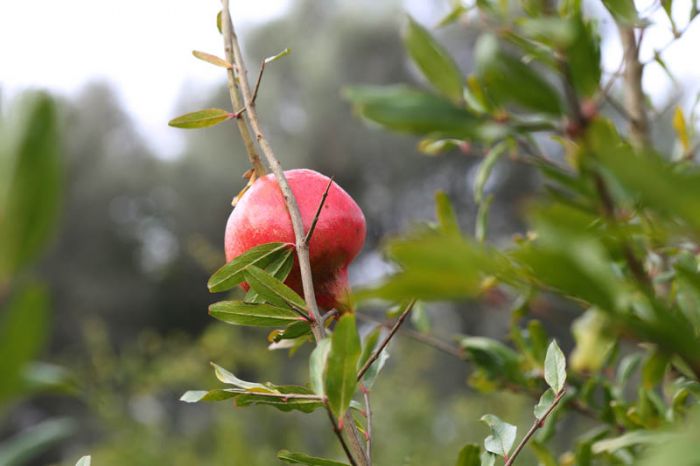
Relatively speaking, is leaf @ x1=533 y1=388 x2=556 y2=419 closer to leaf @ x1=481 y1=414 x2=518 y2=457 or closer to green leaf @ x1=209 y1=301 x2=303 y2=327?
leaf @ x1=481 y1=414 x2=518 y2=457

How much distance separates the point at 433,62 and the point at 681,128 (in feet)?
1.78

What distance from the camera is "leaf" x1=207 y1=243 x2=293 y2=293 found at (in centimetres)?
48

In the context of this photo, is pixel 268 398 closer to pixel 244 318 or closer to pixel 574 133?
pixel 244 318

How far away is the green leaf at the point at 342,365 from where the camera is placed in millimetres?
342

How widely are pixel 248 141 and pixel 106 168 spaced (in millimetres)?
9027

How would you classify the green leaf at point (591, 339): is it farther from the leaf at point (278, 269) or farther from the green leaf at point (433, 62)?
the leaf at point (278, 269)

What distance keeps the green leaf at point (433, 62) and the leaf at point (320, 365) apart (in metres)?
0.14

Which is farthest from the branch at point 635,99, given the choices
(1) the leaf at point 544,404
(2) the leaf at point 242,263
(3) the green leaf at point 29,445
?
(3) the green leaf at point 29,445

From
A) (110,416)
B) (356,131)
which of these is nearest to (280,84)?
(356,131)

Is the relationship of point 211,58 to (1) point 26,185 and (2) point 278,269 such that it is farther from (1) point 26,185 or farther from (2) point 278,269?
(1) point 26,185

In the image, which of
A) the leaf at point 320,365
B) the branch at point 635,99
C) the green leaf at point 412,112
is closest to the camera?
the green leaf at point 412,112

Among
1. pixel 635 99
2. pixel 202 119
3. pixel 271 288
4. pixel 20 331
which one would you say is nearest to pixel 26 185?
pixel 20 331

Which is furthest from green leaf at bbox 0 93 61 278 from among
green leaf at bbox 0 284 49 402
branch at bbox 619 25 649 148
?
branch at bbox 619 25 649 148

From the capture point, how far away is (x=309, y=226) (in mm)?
527
